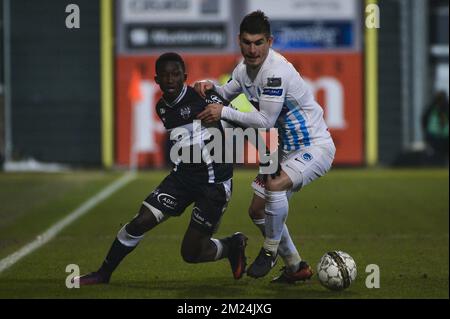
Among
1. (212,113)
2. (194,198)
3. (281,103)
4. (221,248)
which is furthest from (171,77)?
(221,248)

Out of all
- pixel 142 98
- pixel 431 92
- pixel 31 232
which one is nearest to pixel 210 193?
pixel 31 232

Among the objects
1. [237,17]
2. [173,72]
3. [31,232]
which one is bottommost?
[31,232]

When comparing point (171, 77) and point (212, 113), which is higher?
point (171, 77)

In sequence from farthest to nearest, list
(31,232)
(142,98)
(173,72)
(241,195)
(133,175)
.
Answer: (142,98) < (133,175) < (241,195) < (31,232) < (173,72)

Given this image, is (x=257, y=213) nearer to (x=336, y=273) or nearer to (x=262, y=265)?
(x=262, y=265)

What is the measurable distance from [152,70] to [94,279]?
13.9 metres

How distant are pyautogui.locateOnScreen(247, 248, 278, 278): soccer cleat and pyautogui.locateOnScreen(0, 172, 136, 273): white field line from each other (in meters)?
2.31

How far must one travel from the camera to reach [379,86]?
2217 cm

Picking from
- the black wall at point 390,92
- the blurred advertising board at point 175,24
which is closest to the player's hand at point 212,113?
the blurred advertising board at point 175,24

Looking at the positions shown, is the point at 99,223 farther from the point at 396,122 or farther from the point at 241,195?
the point at 396,122

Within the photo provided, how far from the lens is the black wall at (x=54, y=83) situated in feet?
72.4

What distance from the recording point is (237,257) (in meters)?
8.45

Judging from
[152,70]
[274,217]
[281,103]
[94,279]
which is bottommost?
[94,279]

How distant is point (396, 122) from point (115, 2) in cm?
627
